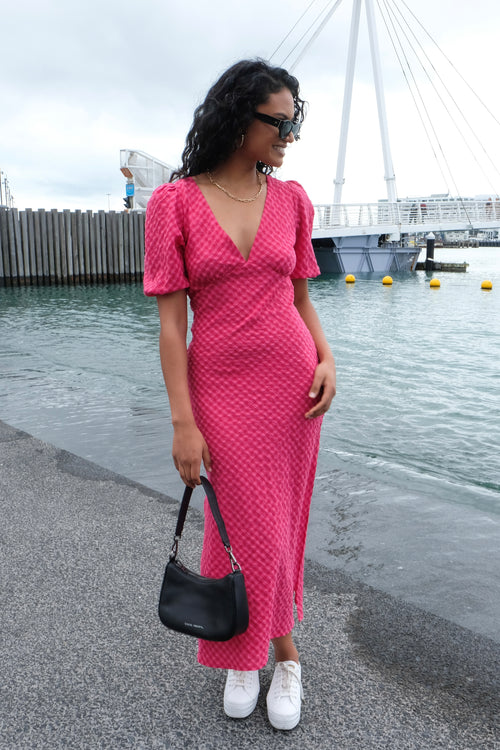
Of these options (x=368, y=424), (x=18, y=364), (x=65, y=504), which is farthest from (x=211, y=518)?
(x=18, y=364)

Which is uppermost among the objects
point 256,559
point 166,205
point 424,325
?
point 166,205

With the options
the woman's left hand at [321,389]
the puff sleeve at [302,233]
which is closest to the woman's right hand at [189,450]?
the woman's left hand at [321,389]

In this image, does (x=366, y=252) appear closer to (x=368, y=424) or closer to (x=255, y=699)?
(x=368, y=424)

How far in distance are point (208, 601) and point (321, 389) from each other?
672 millimetres

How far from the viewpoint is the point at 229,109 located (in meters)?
1.95

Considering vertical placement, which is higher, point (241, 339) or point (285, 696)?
point (241, 339)

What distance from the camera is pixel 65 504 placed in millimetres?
3664

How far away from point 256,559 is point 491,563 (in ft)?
5.87

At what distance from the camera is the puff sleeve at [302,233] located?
6.97 ft

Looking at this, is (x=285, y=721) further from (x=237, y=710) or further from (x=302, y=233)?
(x=302, y=233)

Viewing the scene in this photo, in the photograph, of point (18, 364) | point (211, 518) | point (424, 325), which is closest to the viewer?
point (211, 518)

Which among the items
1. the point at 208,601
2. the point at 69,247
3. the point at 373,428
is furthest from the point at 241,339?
the point at 69,247

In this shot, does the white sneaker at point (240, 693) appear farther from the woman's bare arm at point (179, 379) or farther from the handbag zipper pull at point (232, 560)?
the woman's bare arm at point (179, 379)

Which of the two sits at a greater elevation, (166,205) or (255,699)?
(166,205)
